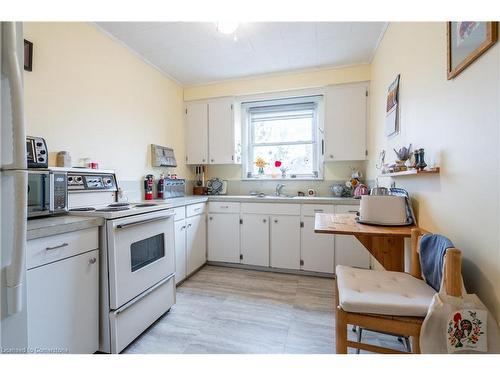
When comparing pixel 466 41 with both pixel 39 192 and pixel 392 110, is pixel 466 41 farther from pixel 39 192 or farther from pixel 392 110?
pixel 39 192

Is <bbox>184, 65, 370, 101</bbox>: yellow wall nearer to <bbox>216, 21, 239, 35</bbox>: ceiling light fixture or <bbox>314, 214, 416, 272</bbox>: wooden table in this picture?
<bbox>216, 21, 239, 35</bbox>: ceiling light fixture

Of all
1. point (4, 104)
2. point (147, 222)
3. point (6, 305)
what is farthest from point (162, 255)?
point (4, 104)

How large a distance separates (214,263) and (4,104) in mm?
2708

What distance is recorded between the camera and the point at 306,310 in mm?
2072

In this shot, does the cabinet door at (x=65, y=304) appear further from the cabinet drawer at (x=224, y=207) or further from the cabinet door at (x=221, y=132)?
the cabinet door at (x=221, y=132)

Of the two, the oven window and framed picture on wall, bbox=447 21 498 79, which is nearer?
A: framed picture on wall, bbox=447 21 498 79

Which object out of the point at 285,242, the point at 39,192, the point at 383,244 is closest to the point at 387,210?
the point at 383,244

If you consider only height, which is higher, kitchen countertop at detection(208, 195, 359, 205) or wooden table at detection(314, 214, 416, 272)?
kitchen countertop at detection(208, 195, 359, 205)

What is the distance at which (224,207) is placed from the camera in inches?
120

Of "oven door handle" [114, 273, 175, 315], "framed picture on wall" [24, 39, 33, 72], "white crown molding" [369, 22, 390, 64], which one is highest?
"white crown molding" [369, 22, 390, 64]

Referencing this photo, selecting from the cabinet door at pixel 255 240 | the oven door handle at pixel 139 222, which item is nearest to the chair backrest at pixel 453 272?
the oven door handle at pixel 139 222

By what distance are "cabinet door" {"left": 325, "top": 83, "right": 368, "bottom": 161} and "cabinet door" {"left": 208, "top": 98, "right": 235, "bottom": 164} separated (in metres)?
1.28

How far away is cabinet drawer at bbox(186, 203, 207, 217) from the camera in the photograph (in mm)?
2723

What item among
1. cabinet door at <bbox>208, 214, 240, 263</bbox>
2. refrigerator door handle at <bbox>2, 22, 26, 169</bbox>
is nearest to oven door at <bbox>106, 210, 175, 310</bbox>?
refrigerator door handle at <bbox>2, 22, 26, 169</bbox>
